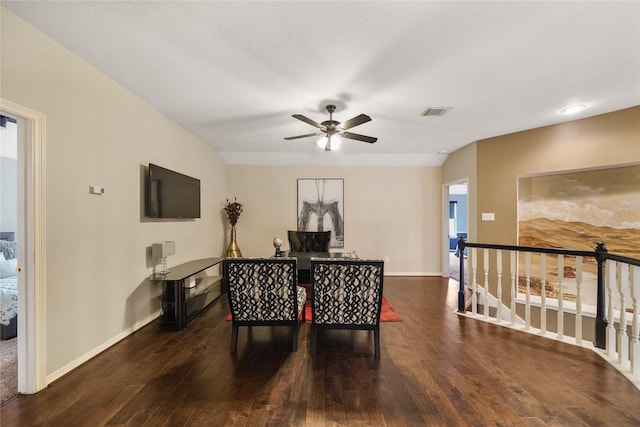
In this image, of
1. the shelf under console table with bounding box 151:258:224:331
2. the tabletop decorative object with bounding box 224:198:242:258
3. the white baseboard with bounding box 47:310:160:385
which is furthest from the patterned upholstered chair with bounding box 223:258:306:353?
the tabletop decorative object with bounding box 224:198:242:258

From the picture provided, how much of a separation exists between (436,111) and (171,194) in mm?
3509

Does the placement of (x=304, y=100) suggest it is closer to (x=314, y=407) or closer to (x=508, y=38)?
(x=508, y=38)

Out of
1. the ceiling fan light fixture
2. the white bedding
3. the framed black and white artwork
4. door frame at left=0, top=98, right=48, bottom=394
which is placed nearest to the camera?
door frame at left=0, top=98, right=48, bottom=394

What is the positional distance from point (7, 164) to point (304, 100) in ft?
15.9

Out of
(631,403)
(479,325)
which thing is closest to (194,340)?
(479,325)

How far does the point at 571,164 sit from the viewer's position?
11.9ft

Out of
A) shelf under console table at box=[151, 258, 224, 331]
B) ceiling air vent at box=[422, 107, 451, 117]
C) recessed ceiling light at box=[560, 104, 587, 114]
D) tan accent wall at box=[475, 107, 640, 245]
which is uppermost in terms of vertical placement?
ceiling air vent at box=[422, 107, 451, 117]

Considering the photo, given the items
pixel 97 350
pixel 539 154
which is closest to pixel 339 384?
pixel 97 350

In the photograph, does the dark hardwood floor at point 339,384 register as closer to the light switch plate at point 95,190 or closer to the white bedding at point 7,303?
the white bedding at point 7,303

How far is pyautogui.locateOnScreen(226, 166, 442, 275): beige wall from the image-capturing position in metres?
5.73

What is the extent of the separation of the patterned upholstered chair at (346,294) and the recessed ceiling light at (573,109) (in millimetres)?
3022

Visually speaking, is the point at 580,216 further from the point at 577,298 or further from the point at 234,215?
the point at 234,215

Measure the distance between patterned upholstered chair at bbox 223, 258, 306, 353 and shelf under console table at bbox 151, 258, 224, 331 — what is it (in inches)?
35.7

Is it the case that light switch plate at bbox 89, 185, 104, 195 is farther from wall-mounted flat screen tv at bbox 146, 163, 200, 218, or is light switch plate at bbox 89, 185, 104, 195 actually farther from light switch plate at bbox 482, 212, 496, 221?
light switch plate at bbox 482, 212, 496, 221
